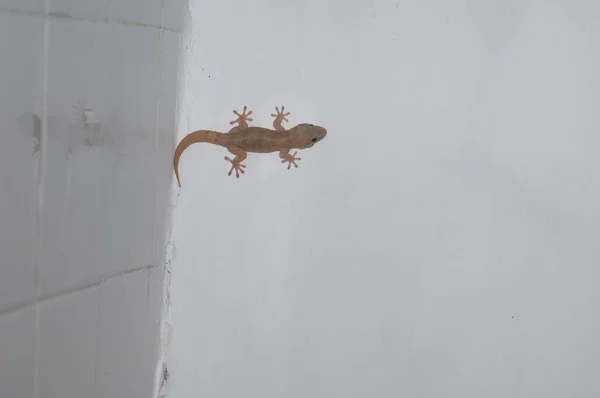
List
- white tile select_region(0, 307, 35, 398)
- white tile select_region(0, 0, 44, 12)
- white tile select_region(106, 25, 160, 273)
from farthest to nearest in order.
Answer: white tile select_region(106, 25, 160, 273), white tile select_region(0, 307, 35, 398), white tile select_region(0, 0, 44, 12)

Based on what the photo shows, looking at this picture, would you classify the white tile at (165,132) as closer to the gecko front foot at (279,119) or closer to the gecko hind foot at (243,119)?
the gecko hind foot at (243,119)

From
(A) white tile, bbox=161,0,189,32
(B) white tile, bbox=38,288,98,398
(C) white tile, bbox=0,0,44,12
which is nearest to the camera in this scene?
(C) white tile, bbox=0,0,44,12

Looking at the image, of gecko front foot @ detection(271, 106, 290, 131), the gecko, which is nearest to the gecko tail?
the gecko

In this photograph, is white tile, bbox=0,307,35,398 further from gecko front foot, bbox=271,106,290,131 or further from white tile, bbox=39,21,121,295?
gecko front foot, bbox=271,106,290,131

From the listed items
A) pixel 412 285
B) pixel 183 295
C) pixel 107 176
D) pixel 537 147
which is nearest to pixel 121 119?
pixel 107 176

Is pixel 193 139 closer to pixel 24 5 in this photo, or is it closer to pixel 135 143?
pixel 135 143

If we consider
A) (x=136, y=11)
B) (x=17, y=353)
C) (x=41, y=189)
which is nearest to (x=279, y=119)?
(x=136, y=11)
